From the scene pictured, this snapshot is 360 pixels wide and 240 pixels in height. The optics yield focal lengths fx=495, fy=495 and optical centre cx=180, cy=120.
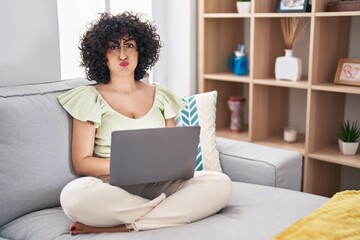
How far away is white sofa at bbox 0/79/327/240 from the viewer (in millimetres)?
1603

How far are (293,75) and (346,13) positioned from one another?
0.48 meters

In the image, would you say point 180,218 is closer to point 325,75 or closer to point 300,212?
point 300,212

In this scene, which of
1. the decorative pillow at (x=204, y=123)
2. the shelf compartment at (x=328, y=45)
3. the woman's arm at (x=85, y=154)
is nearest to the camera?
the woman's arm at (x=85, y=154)

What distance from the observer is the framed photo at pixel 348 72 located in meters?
2.48

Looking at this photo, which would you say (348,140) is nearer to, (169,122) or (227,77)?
(227,77)

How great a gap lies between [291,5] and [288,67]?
1.08 ft

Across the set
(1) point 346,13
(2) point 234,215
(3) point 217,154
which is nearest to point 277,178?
(3) point 217,154

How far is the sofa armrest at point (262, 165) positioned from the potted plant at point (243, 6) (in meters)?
0.89

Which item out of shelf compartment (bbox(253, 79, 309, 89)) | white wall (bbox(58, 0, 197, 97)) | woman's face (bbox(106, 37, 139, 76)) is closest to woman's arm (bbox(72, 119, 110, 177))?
woman's face (bbox(106, 37, 139, 76))

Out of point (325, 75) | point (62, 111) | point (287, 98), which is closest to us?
point (62, 111)

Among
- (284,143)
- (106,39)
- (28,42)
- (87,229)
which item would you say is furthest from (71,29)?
(284,143)

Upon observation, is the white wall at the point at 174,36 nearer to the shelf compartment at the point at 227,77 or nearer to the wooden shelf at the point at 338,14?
the shelf compartment at the point at 227,77

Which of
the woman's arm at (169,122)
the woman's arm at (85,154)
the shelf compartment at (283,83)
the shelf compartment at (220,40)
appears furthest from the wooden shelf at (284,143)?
the woman's arm at (85,154)

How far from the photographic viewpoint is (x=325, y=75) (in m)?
2.58
